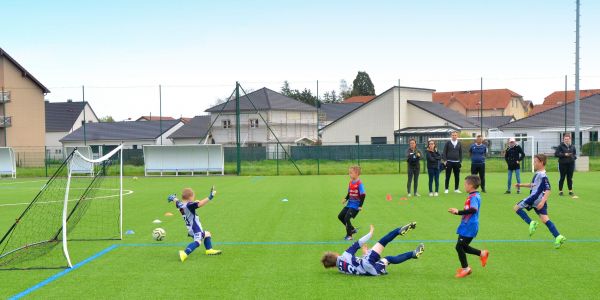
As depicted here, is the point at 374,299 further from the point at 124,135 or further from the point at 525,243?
the point at 124,135

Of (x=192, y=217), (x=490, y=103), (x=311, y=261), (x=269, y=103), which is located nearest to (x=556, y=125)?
(x=269, y=103)

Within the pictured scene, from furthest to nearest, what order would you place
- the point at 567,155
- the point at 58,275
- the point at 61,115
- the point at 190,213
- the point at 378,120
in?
the point at 61,115 → the point at 378,120 → the point at 567,155 → the point at 190,213 → the point at 58,275

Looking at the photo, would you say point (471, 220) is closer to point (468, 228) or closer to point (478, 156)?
point (468, 228)

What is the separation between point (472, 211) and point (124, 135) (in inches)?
2612

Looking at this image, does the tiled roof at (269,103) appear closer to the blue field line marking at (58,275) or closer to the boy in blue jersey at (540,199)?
the blue field line marking at (58,275)

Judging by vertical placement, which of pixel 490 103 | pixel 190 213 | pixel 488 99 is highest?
pixel 488 99

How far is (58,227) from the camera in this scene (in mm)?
12109

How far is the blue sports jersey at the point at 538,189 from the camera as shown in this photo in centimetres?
964

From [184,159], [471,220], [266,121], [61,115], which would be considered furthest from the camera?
[61,115]

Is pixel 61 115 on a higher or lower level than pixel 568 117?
higher

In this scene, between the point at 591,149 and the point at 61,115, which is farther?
the point at 61,115

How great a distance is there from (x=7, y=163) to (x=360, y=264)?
110 ft

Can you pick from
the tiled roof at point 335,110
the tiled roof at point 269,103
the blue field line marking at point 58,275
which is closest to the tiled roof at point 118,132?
the tiled roof at point 269,103

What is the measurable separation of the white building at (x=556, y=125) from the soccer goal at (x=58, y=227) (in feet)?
132
